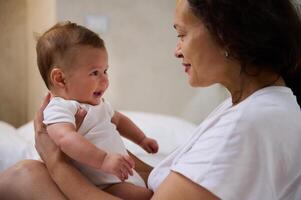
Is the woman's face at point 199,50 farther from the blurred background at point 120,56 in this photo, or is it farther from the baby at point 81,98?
the blurred background at point 120,56

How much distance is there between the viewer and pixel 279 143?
0.86 meters

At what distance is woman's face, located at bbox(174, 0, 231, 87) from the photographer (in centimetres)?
92

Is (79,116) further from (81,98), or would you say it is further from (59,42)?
(59,42)

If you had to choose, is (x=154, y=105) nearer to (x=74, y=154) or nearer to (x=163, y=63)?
(x=163, y=63)

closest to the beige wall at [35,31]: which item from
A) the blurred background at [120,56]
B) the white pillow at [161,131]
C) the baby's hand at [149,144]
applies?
the blurred background at [120,56]

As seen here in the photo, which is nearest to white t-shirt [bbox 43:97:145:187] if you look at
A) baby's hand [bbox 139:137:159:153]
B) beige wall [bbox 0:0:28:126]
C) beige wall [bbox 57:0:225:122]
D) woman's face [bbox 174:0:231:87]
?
baby's hand [bbox 139:137:159:153]

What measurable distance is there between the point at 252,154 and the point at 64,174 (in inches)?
18.3

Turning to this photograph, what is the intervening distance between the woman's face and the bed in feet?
2.79

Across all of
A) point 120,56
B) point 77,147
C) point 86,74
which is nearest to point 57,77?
point 86,74

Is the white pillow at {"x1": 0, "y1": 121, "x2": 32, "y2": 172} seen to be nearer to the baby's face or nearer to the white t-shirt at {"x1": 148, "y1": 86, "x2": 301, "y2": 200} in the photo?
the baby's face

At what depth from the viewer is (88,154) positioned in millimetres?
1068

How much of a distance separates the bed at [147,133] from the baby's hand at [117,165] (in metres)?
0.70

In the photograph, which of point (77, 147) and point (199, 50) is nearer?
point (199, 50)

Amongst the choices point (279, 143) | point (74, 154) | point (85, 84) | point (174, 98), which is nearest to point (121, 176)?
point (74, 154)
